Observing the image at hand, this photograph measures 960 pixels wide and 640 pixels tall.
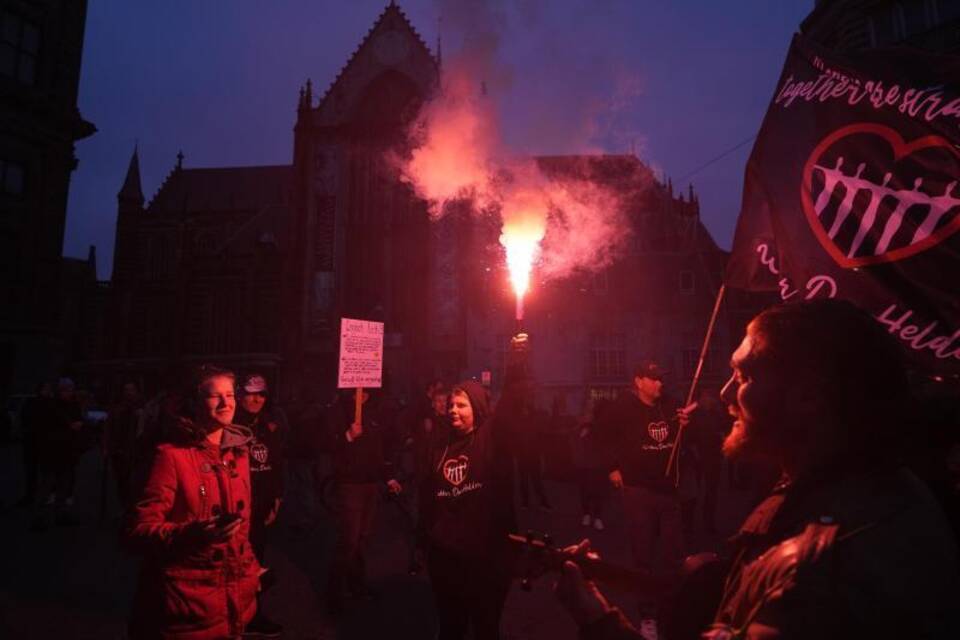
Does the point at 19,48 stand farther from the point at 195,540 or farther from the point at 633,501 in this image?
the point at 633,501

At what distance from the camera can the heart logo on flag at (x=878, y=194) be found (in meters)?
2.95

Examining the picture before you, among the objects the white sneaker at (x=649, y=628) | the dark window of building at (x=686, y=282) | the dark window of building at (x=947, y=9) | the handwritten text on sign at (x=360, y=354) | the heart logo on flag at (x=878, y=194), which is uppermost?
the dark window of building at (x=947, y=9)

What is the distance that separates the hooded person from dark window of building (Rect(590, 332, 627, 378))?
89.8 ft

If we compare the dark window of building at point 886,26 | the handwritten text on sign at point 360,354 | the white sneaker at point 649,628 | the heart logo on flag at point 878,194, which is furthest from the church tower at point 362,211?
the heart logo on flag at point 878,194

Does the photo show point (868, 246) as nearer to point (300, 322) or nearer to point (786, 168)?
point (786, 168)

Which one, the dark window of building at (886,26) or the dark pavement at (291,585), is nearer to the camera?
the dark pavement at (291,585)

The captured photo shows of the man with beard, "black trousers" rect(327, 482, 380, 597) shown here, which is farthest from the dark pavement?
the man with beard

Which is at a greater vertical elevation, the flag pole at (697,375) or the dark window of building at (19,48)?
the dark window of building at (19,48)

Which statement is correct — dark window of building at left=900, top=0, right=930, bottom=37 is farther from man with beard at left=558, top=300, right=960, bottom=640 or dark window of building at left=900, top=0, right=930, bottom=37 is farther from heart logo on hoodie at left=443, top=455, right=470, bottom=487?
man with beard at left=558, top=300, right=960, bottom=640

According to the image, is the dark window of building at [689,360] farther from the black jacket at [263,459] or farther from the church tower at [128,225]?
the church tower at [128,225]

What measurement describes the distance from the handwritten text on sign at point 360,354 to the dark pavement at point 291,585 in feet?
7.26

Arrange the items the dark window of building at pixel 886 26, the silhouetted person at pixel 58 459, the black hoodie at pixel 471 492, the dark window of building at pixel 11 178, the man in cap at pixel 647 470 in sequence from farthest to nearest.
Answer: the dark window of building at pixel 11 178, the dark window of building at pixel 886 26, the silhouetted person at pixel 58 459, the man in cap at pixel 647 470, the black hoodie at pixel 471 492

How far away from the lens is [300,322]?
3128 cm

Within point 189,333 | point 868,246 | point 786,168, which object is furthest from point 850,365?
point 189,333
